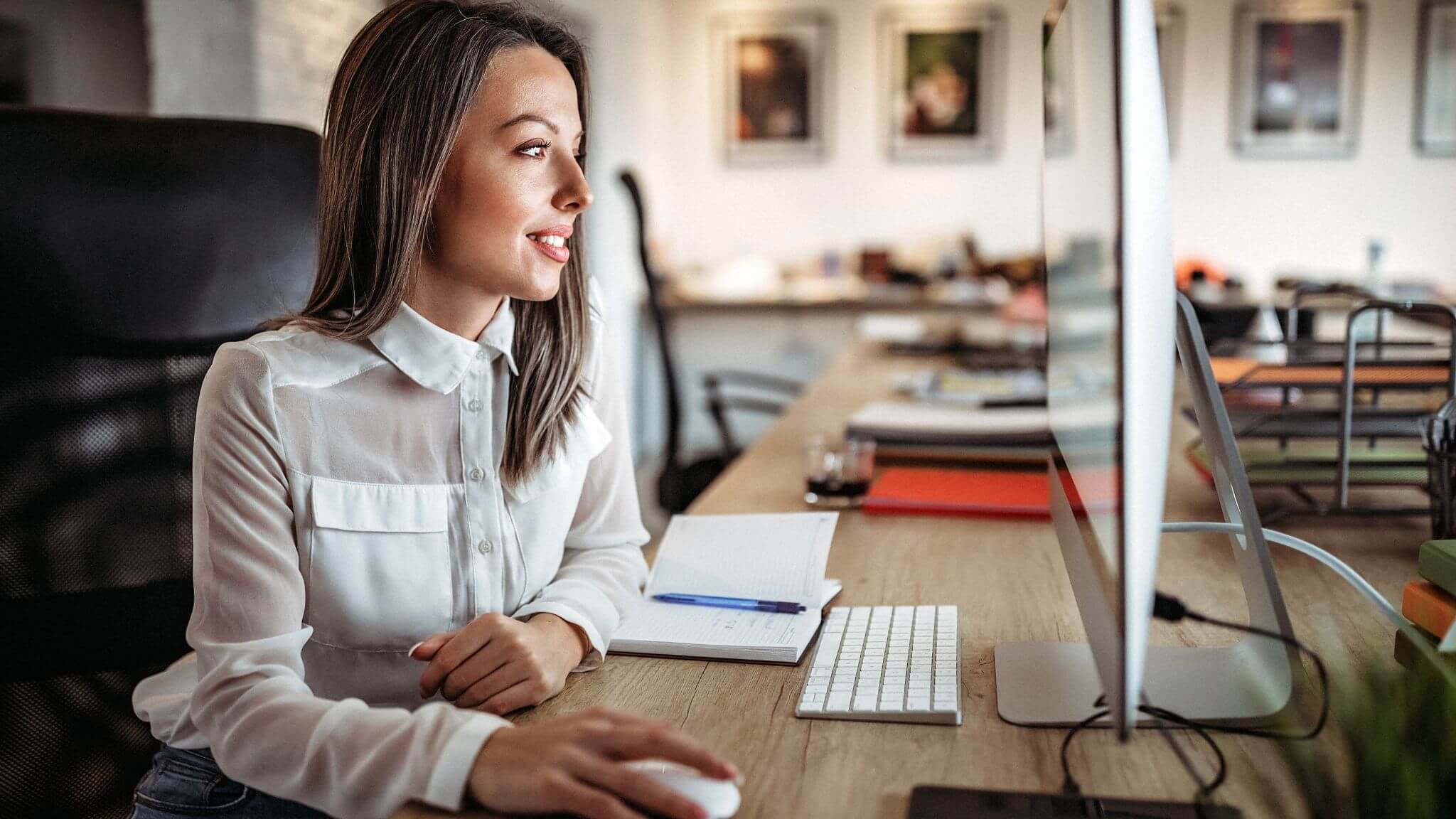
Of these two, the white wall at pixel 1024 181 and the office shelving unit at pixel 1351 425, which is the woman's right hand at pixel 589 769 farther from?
the white wall at pixel 1024 181

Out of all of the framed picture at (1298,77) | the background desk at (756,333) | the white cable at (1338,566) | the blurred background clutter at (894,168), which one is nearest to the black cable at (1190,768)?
the white cable at (1338,566)

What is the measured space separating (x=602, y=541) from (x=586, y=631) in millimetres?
231

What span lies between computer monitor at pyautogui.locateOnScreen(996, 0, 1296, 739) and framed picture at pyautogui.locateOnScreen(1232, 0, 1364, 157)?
4.85 meters

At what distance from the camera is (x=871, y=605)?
1045mm

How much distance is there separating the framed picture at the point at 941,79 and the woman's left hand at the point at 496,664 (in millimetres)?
4946

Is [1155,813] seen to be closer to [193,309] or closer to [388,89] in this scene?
[388,89]

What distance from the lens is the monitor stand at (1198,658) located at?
2.50 feet

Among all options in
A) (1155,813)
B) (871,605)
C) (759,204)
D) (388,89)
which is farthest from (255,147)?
(759,204)

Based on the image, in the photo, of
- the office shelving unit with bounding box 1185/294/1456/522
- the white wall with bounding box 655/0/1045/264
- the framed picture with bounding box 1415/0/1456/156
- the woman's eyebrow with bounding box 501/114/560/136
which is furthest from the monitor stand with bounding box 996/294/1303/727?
the framed picture with bounding box 1415/0/1456/156

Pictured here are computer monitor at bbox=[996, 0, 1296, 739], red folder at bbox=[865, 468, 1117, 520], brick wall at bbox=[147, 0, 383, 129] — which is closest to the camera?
computer monitor at bbox=[996, 0, 1296, 739]

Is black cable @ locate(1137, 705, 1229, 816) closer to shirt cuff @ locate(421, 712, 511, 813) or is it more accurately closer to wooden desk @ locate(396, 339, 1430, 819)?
wooden desk @ locate(396, 339, 1430, 819)

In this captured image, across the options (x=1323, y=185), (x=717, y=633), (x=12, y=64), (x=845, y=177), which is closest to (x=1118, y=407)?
(x=717, y=633)

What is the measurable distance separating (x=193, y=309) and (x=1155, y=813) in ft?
3.43

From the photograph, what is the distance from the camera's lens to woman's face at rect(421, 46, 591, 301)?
39.8 inches
